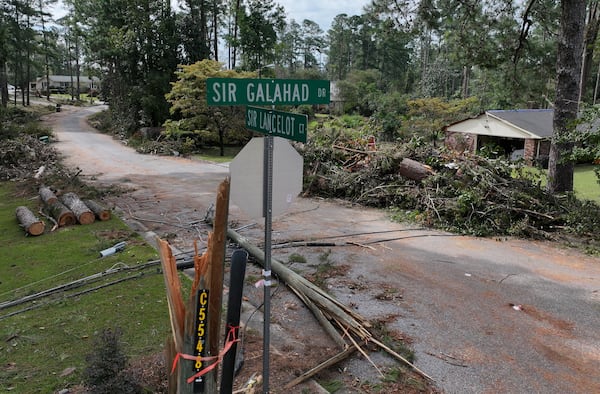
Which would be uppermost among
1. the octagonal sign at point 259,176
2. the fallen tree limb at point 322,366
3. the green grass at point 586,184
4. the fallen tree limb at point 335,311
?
the octagonal sign at point 259,176

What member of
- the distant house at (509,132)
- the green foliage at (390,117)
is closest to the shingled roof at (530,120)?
the distant house at (509,132)

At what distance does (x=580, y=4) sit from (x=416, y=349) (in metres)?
9.98

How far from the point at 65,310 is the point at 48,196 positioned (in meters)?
6.38

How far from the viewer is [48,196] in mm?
10734

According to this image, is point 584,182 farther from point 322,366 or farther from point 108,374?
point 108,374

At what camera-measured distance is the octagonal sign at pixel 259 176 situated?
120 inches

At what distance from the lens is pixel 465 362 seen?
442cm

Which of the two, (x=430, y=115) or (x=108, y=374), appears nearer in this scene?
(x=108, y=374)

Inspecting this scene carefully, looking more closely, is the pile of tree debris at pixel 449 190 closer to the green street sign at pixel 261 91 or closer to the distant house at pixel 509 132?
the green street sign at pixel 261 91

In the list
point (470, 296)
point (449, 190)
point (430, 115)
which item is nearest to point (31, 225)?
point (470, 296)

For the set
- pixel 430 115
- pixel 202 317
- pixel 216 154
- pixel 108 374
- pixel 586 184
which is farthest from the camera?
pixel 430 115

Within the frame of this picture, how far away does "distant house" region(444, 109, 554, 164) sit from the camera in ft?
75.8

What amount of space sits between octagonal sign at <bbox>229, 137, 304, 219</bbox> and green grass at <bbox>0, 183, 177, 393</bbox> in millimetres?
2124

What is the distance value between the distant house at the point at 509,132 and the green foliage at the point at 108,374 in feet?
71.1
